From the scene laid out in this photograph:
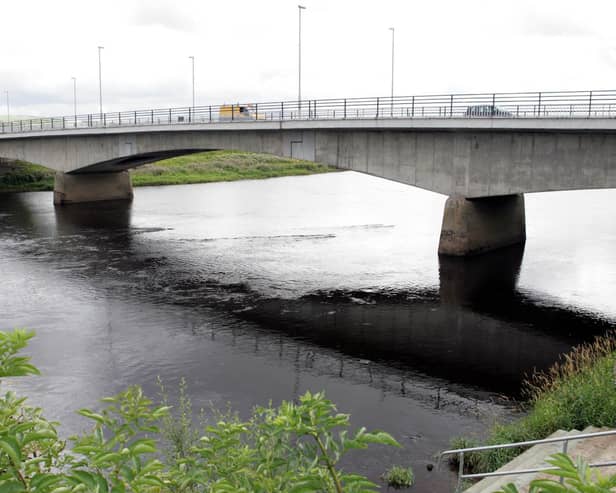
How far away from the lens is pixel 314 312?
871 inches

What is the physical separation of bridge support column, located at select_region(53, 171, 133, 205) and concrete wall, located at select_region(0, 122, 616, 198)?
11047 millimetres

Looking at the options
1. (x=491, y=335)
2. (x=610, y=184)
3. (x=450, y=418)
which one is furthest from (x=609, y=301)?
(x=450, y=418)

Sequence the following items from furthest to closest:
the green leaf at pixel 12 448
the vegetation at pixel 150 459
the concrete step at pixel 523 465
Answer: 1. the concrete step at pixel 523 465
2. the vegetation at pixel 150 459
3. the green leaf at pixel 12 448

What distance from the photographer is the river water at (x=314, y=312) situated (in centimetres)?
1525

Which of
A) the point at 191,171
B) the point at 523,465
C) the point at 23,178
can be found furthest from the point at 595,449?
the point at 191,171

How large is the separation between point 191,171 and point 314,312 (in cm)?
5223

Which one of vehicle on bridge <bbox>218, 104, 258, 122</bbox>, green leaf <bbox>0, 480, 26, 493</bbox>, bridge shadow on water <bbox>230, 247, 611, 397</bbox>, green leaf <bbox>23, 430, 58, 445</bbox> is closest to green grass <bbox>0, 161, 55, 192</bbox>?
vehicle on bridge <bbox>218, 104, 258, 122</bbox>


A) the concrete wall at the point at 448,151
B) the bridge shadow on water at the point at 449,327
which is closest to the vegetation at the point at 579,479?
the bridge shadow on water at the point at 449,327

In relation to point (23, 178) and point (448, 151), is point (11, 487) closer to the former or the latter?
point (448, 151)

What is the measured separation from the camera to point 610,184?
979 inches

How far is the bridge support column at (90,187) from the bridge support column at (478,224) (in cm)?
3026

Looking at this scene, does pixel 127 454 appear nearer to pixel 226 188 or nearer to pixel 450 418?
pixel 450 418

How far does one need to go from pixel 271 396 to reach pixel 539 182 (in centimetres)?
1620

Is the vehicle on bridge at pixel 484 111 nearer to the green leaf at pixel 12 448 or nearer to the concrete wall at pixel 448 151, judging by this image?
the concrete wall at pixel 448 151
